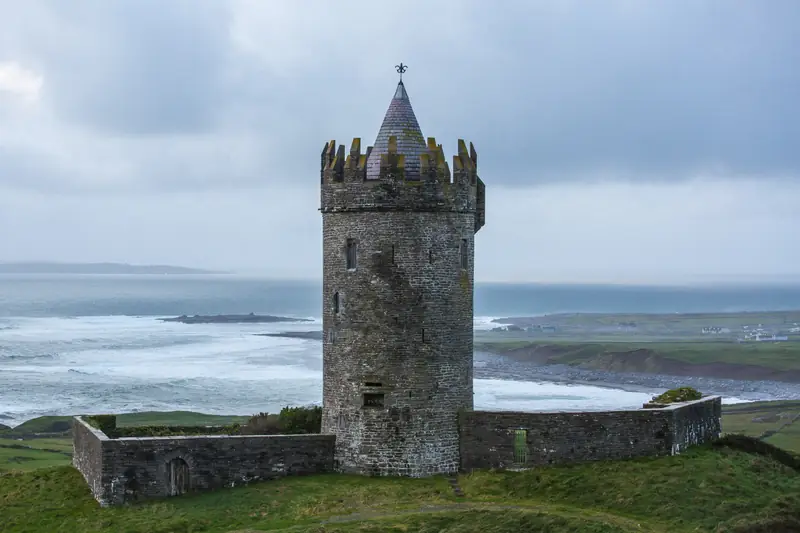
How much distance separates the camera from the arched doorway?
2847cm

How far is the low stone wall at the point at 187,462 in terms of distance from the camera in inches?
1105

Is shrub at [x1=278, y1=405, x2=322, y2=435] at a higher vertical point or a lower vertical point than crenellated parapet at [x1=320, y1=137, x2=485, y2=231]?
lower

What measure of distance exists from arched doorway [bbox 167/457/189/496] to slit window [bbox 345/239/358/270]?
628cm

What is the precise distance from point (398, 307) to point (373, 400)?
2.38 meters

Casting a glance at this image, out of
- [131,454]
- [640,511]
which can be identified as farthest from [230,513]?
[640,511]

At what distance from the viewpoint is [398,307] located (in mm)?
29766

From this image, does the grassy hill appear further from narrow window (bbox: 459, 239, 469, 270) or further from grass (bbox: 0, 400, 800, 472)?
narrow window (bbox: 459, 239, 469, 270)

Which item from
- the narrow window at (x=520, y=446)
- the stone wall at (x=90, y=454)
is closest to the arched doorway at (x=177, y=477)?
the stone wall at (x=90, y=454)

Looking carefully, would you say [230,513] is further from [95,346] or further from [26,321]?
[26,321]

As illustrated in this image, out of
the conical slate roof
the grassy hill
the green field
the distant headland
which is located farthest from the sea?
the distant headland

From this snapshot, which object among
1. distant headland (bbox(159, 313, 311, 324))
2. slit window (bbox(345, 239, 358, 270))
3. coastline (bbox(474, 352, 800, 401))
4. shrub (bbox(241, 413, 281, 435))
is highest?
slit window (bbox(345, 239, 358, 270))

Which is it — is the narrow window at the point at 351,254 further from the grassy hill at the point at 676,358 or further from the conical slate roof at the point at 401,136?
the grassy hill at the point at 676,358

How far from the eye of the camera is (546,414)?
29438mm

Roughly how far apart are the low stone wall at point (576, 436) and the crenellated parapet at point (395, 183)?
558cm
